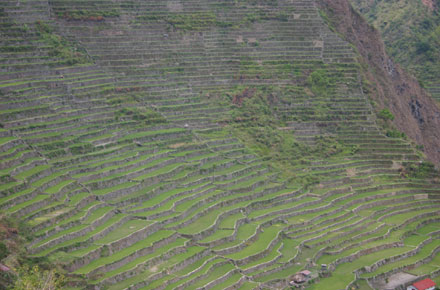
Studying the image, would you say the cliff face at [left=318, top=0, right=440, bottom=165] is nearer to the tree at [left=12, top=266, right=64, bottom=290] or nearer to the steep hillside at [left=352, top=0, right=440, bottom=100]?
the steep hillside at [left=352, top=0, right=440, bottom=100]

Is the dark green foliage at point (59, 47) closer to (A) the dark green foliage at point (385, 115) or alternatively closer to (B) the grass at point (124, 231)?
(B) the grass at point (124, 231)

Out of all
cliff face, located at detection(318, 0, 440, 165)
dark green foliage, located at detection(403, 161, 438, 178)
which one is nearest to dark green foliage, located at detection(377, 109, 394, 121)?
cliff face, located at detection(318, 0, 440, 165)

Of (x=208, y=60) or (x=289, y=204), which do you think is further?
(x=208, y=60)

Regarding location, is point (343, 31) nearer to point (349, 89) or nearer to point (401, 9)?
point (349, 89)

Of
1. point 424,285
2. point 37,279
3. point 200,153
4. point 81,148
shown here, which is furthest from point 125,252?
point 424,285

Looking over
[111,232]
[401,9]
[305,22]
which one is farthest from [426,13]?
[111,232]

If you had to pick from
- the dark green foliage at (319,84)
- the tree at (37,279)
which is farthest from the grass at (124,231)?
the dark green foliage at (319,84)

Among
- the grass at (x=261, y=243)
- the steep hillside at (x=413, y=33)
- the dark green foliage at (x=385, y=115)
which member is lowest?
the grass at (x=261, y=243)
